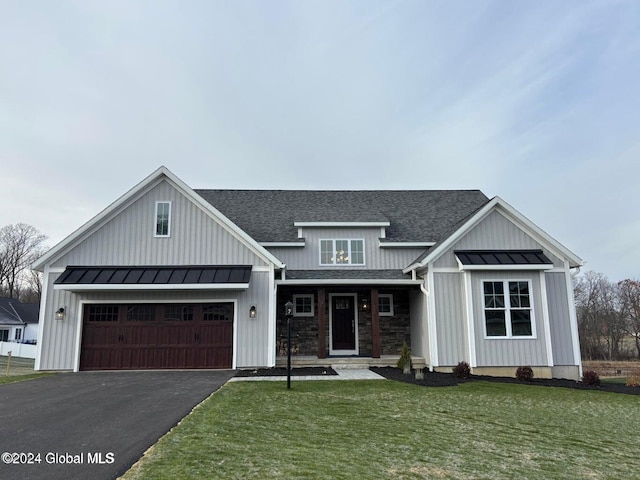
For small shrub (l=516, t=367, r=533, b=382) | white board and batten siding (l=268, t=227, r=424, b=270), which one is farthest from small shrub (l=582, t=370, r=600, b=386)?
white board and batten siding (l=268, t=227, r=424, b=270)

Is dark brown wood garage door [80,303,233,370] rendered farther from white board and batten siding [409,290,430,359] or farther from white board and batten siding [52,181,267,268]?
white board and batten siding [409,290,430,359]

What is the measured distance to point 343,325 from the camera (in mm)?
15586

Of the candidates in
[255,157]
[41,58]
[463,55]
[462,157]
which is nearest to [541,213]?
[462,157]

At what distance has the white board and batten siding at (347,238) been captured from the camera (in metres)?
16.0

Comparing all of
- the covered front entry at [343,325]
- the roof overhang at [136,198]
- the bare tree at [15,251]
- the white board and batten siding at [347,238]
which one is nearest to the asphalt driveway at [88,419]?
the roof overhang at [136,198]

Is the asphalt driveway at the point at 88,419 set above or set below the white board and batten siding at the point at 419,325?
below

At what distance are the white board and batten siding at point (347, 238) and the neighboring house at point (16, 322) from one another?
3336cm

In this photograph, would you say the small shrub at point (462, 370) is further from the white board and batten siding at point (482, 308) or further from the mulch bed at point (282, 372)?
the mulch bed at point (282, 372)

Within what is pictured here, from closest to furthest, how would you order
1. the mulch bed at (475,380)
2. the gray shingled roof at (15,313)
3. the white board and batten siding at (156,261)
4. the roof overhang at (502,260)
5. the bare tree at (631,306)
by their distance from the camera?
the mulch bed at (475,380)
the roof overhang at (502,260)
the white board and batten siding at (156,261)
the bare tree at (631,306)
the gray shingled roof at (15,313)

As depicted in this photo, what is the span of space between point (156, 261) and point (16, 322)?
3349cm

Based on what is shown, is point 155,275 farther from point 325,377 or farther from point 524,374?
point 524,374

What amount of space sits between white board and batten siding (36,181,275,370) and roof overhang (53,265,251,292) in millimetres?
280

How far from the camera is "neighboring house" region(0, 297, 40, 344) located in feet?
120

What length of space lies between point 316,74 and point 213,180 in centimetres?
1486
